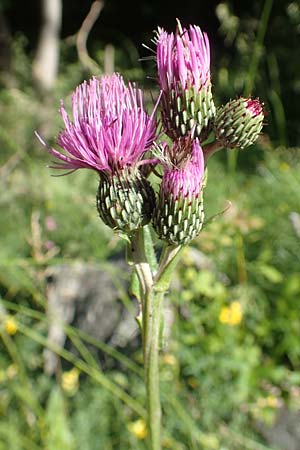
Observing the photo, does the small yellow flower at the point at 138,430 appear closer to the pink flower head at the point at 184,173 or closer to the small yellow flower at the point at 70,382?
the small yellow flower at the point at 70,382

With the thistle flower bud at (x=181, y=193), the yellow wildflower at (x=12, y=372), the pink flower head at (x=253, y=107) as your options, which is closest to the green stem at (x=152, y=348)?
the thistle flower bud at (x=181, y=193)

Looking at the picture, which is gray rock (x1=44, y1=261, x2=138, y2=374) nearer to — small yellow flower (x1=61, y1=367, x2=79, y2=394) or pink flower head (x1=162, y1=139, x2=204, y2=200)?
small yellow flower (x1=61, y1=367, x2=79, y2=394)

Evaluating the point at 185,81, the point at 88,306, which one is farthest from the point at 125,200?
the point at 88,306

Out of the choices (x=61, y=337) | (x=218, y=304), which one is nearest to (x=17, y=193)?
(x=61, y=337)

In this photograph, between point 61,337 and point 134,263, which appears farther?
point 61,337

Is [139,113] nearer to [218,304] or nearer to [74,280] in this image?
[218,304]

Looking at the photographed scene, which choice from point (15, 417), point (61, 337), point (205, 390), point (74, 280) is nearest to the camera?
point (205, 390)

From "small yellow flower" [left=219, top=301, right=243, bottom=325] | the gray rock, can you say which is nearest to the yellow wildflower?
the gray rock

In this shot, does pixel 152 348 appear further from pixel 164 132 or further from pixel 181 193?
pixel 164 132
